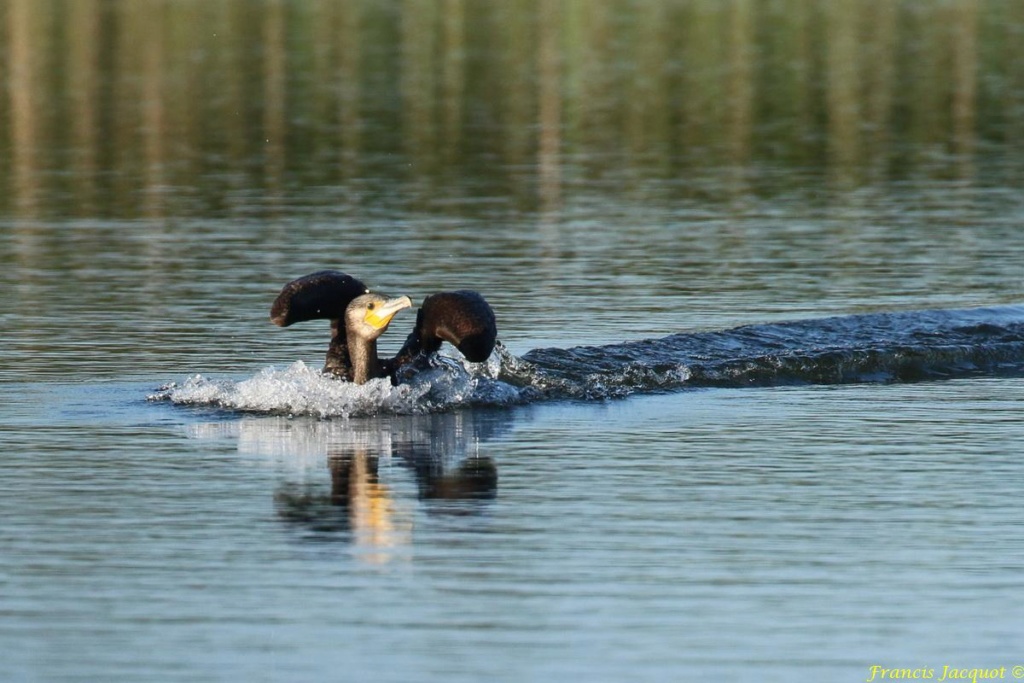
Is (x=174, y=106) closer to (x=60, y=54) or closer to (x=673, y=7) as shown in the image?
(x=60, y=54)

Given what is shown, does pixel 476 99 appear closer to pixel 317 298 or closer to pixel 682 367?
pixel 682 367

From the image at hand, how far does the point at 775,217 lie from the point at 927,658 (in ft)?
66.9

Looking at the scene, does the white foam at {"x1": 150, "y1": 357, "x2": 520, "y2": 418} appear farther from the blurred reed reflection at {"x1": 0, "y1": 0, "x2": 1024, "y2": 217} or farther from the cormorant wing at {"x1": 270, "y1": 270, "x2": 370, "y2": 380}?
the blurred reed reflection at {"x1": 0, "y1": 0, "x2": 1024, "y2": 217}

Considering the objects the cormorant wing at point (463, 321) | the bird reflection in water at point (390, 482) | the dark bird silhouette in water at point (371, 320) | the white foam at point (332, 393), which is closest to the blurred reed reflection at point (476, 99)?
the white foam at point (332, 393)

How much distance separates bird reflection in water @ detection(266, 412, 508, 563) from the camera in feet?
42.5

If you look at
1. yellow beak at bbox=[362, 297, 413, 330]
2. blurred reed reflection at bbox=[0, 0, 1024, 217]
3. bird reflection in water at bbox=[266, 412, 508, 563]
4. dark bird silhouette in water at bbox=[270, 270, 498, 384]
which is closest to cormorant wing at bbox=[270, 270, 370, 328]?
dark bird silhouette in water at bbox=[270, 270, 498, 384]

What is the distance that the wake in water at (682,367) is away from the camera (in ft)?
56.2

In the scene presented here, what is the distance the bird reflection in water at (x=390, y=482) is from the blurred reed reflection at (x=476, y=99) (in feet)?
51.0

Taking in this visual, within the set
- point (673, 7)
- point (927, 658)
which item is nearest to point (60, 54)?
point (673, 7)

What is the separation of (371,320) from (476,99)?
110ft

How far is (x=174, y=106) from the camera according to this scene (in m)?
48.7

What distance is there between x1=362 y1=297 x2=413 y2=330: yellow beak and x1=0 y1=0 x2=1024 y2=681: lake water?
0.59 metres
